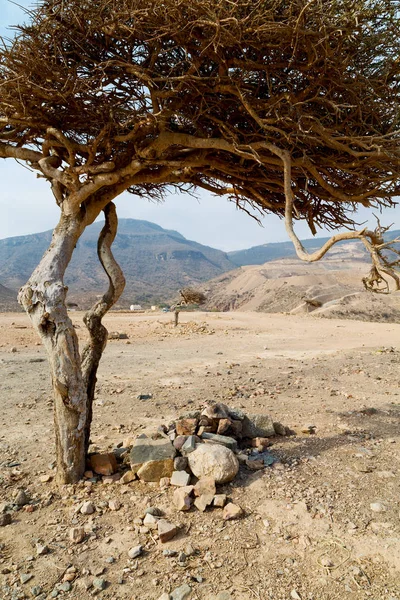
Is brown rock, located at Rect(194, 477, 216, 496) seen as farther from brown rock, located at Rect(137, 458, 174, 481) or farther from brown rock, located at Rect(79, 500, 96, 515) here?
brown rock, located at Rect(79, 500, 96, 515)

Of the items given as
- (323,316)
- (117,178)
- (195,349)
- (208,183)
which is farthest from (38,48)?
(323,316)

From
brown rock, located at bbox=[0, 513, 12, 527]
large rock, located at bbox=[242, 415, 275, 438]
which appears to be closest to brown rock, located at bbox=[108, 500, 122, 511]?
brown rock, located at bbox=[0, 513, 12, 527]

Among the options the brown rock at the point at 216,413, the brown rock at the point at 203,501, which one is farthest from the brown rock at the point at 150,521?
the brown rock at the point at 216,413

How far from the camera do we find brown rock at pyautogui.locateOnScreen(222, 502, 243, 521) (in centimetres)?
298

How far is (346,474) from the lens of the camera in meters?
3.61

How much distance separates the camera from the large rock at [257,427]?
4.43 metres

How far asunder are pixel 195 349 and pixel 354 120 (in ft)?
28.6

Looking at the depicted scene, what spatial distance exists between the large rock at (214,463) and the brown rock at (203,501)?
187mm

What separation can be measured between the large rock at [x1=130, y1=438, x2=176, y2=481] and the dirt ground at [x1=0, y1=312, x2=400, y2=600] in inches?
5.3

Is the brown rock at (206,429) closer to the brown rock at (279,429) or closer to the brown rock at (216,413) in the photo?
the brown rock at (216,413)

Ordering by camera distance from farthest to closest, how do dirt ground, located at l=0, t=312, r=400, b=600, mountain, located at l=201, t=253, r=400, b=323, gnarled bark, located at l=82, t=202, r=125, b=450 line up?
mountain, located at l=201, t=253, r=400, b=323 → gnarled bark, located at l=82, t=202, r=125, b=450 → dirt ground, located at l=0, t=312, r=400, b=600

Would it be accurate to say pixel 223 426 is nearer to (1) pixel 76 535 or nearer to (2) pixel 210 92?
(1) pixel 76 535

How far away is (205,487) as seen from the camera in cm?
328

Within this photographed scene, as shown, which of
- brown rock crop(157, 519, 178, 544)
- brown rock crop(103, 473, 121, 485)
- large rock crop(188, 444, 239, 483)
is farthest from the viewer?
brown rock crop(103, 473, 121, 485)
